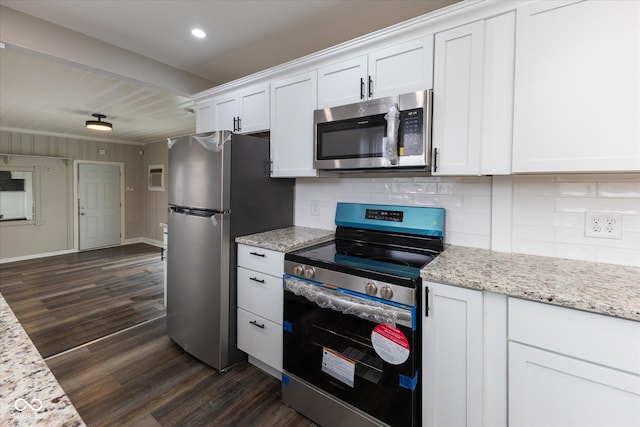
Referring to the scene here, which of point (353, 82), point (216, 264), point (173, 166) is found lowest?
point (216, 264)

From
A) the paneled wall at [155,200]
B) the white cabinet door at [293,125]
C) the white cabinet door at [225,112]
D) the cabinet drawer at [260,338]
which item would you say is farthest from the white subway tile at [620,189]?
the paneled wall at [155,200]

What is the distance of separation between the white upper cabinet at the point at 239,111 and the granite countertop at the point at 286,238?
89 cm

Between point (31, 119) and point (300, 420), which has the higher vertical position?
point (31, 119)

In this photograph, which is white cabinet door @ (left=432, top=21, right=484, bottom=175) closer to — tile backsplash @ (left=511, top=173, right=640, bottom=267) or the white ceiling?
tile backsplash @ (left=511, top=173, right=640, bottom=267)

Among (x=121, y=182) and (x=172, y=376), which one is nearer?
(x=172, y=376)

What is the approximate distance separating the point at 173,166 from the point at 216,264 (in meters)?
0.94

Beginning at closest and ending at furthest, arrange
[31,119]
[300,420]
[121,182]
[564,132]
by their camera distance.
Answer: [564,132], [300,420], [31,119], [121,182]

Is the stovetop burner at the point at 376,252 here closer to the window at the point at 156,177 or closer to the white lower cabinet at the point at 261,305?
the white lower cabinet at the point at 261,305

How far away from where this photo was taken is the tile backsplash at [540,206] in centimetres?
145

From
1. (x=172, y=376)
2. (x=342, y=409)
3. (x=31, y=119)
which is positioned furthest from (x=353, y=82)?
(x=31, y=119)

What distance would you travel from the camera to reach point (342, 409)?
1.58m

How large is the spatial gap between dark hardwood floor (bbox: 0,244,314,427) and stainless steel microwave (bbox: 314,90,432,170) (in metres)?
1.60

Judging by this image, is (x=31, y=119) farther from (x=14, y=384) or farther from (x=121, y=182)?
(x=14, y=384)

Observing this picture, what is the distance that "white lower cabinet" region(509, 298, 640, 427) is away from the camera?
1.00m
